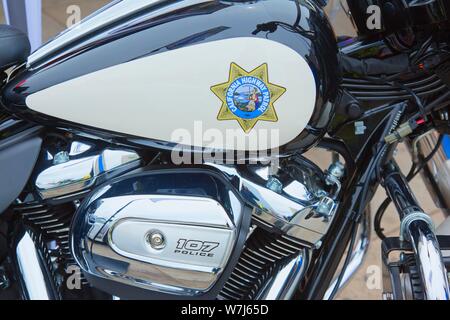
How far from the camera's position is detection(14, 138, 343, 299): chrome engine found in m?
1.03

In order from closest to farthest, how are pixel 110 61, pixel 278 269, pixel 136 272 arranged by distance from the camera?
pixel 110 61, pixel 136 272, pixel 278 269

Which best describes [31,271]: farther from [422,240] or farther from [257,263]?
[422,240]

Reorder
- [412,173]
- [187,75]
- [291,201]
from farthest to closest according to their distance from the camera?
[412,173] < [291,201] < [187,75]

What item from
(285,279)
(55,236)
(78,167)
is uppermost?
(78,167)

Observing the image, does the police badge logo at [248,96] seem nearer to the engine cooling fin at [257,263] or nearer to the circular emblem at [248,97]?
the circular emblem at [248,97]

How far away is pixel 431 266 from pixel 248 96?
42 centimetres

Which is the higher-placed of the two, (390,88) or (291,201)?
(390,88)

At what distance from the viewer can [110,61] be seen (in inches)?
38.2

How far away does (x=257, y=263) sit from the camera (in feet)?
3.85

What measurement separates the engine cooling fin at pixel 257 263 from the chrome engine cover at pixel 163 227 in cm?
9

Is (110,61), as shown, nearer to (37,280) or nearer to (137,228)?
(137,228)

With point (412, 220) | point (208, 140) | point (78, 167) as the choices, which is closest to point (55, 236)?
point (78, 167)
